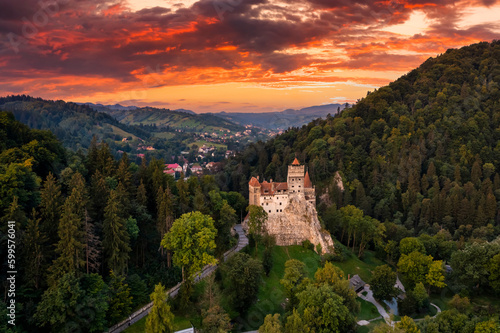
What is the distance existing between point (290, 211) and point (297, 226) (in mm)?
3151

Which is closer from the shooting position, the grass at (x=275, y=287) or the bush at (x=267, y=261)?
the grass at (x=275, y=287)

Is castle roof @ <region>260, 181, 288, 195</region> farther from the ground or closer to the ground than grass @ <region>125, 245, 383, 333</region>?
farther from the ground

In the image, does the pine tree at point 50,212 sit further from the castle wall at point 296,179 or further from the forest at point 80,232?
the castle wall at point 296,179

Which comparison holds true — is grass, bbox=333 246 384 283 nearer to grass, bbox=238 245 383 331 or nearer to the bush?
grass, bbox=238 245 383 331

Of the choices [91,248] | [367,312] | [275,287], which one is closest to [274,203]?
[275,287]

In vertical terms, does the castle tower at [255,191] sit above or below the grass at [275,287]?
above

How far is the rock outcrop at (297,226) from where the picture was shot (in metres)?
66.6

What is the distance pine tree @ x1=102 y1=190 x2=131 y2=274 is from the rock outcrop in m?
30.2

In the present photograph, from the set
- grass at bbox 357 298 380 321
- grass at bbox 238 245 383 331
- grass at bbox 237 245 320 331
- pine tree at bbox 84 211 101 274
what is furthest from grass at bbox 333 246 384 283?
pine tree at bbox 84 211 101 274

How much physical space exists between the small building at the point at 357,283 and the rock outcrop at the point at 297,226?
718 cm

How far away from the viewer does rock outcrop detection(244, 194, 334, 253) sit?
66625 millimetres

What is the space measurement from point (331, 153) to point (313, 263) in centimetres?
5872

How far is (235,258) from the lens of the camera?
49031mm

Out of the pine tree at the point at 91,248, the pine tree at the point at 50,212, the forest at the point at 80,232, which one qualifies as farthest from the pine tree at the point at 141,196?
the pine tree at the point at 50,212
